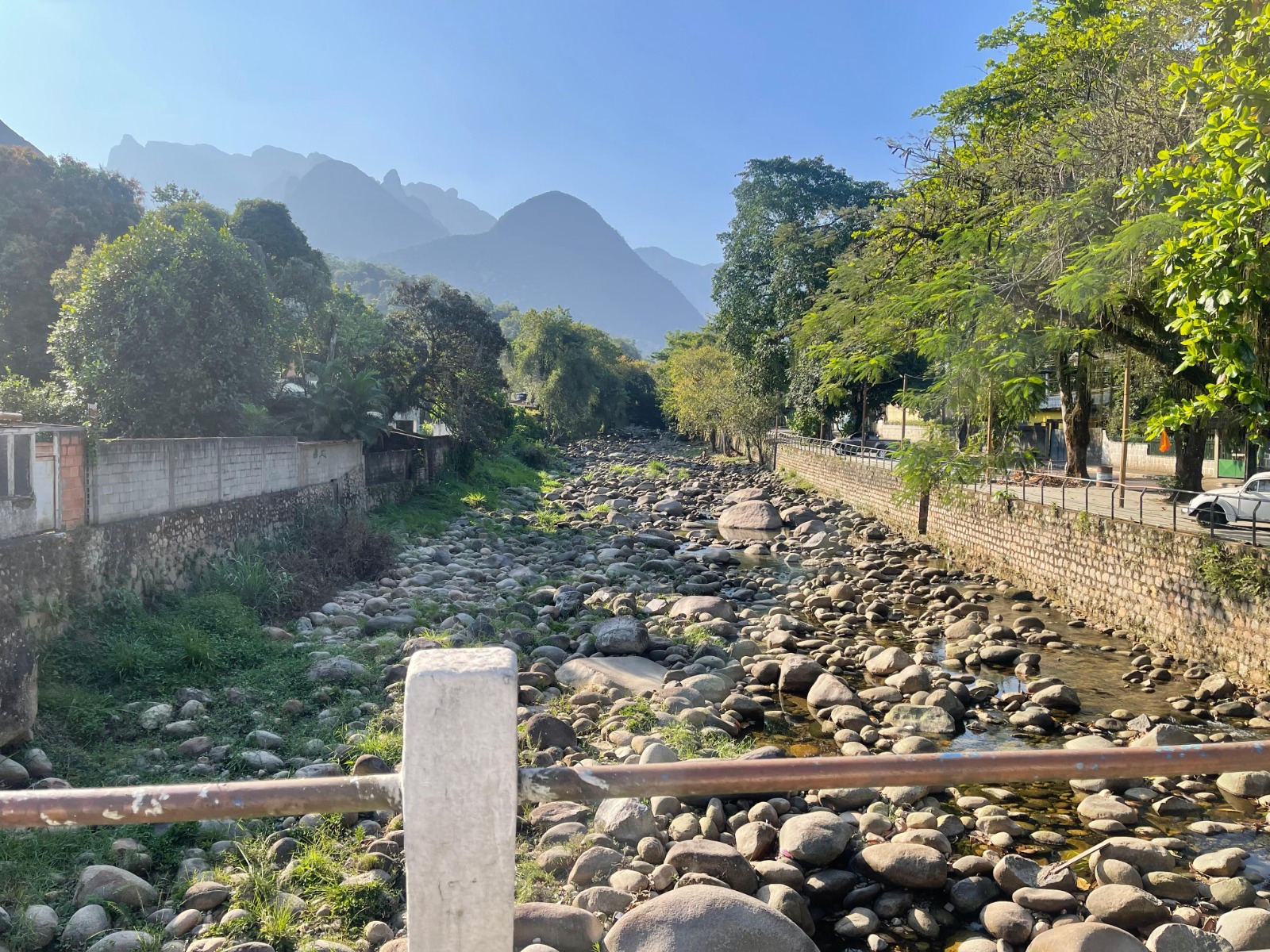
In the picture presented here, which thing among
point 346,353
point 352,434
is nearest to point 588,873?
point 352,434

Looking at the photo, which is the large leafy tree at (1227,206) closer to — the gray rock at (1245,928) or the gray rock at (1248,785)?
the gray rock at (1248,785)

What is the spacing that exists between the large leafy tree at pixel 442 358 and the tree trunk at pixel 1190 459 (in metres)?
20.1

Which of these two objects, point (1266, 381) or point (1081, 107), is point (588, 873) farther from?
point (1081, 107)

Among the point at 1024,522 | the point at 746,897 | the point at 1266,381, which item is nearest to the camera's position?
the point at 746,897

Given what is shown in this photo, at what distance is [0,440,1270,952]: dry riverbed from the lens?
5145 millimetres

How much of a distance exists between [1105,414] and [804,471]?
40.8 feet

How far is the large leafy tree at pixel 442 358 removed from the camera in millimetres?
26562

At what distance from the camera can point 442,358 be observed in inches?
A: 1077

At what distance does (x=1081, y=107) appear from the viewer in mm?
14867

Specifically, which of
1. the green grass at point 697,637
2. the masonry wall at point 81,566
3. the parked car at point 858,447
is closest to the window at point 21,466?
the masonry wall at point 81,566

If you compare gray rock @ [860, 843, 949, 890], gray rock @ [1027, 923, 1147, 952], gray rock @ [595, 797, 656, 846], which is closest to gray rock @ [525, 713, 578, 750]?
gray rock @ [595, 797, 656, 846]

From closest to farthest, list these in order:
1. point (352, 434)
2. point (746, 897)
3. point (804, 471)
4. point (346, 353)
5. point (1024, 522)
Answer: point (746, 897) < point (1024, 522) < point (352, 434) < point (346, 353) < point (804, 471)

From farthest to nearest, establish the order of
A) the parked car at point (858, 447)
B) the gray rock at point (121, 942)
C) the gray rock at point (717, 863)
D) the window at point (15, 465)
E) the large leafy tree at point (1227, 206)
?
the parked car at point (858, 447), the window at point (15, 465), the large leafy tree at point (1227, 206), the gray rock at point (717, 863), the gray rock at point (121, 942)

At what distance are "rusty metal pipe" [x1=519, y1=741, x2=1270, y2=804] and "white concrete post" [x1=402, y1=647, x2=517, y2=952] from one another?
12 centimetres
